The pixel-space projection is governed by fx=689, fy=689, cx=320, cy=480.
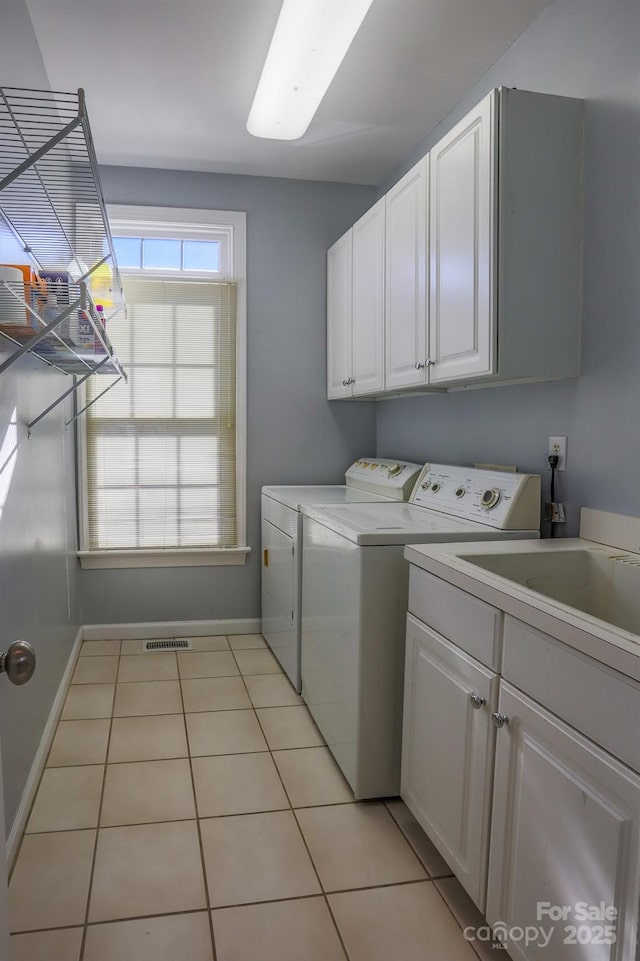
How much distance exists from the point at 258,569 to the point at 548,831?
9.12ft

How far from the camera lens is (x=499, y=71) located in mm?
2553

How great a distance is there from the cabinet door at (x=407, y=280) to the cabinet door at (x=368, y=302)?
0.30 feet

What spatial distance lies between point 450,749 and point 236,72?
252cm

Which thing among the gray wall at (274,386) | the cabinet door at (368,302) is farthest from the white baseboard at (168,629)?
the cabinet door at (368,302)

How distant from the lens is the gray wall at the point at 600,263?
6.16ft

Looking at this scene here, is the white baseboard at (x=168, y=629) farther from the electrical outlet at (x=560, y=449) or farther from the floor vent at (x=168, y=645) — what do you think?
the electrical outlet at (x=560, y=449)

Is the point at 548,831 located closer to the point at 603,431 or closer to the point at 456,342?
the point at 603,431

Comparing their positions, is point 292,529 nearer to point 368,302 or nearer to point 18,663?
point 368,302

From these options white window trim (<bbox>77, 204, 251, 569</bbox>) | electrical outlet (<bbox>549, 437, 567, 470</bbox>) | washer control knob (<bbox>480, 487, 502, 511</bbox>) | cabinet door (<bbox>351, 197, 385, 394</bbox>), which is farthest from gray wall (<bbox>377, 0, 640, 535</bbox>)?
white window trim (<bbox>77, 204, 251, 569</bbox>)

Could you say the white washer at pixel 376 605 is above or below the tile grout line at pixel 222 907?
above

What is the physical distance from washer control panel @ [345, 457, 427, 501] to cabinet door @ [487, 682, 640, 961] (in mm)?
1658

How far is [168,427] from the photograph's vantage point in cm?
377

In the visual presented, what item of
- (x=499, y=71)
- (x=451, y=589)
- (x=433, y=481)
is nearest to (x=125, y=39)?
(x=499, y=71)

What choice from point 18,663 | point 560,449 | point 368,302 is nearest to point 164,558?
point 368,302
